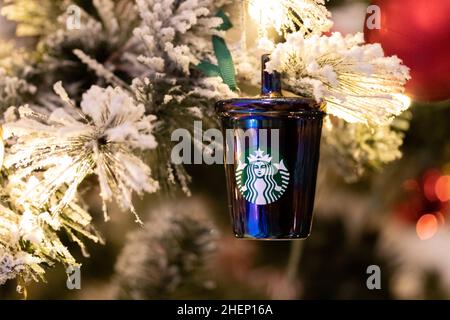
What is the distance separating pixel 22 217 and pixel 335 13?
0.32 m

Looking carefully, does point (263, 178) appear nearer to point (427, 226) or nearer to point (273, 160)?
point (273, 160)

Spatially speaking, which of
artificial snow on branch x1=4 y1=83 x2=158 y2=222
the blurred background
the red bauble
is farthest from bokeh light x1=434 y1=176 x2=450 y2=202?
artificial snow on branch x1=4 y1=83 x2=158 y2=222

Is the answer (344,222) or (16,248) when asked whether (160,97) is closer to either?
(16,248)

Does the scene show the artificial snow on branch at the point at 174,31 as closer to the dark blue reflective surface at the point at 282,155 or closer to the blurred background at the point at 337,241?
the dark blue reflective surface at the point at 282,155

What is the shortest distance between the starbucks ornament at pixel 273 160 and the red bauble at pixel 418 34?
0.30ft

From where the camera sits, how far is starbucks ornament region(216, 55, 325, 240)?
17.9 inches

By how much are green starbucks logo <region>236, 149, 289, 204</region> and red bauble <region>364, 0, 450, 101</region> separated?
0.43 ft

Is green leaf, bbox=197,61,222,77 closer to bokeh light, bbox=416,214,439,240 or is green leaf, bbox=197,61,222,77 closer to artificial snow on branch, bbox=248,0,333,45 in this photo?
artificial snow on branch, bbox=248,0,333,45

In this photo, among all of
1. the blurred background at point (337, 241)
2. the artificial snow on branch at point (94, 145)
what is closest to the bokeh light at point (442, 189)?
the blurred background at point (337, 241)

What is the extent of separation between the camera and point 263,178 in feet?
1.50

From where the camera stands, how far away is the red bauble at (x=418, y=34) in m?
0.52
